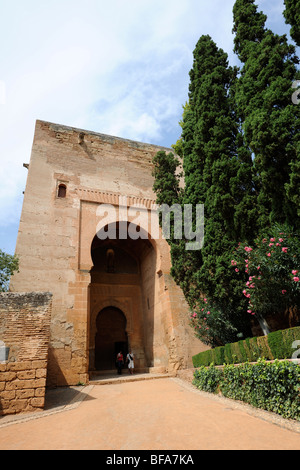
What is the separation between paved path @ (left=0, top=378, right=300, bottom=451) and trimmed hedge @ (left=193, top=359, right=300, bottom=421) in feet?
0.61

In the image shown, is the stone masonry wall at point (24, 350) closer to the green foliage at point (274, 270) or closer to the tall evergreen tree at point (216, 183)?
the tall evergreen tree at point (216, 183)

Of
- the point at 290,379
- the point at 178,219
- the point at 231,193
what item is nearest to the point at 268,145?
the point at 231,193

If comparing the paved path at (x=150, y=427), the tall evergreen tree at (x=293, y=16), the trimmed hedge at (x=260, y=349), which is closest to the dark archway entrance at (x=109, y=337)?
the trimmed hedge at (x=260, y=349)

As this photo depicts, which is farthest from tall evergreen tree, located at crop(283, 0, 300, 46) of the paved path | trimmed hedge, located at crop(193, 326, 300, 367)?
the paved path

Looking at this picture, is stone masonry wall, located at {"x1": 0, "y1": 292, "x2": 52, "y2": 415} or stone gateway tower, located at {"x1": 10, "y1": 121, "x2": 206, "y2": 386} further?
stone gateway tower, located at {"x1": 10, "y1": 121, "x2": 206, "y2": 386}

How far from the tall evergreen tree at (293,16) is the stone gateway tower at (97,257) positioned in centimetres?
755

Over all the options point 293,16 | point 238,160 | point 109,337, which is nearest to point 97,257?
point 109,337

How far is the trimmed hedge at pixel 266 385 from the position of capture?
378cm

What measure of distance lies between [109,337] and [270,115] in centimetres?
1252

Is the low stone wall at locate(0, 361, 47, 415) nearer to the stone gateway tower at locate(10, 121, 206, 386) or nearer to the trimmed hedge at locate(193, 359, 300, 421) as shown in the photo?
the stone gateway tower at locate(10, 121, 206, 386)

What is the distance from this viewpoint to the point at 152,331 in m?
12.0

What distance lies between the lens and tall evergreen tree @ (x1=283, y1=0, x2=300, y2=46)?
17.9ft

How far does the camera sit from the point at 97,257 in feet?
47.5

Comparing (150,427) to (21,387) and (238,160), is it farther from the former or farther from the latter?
(238,160)
